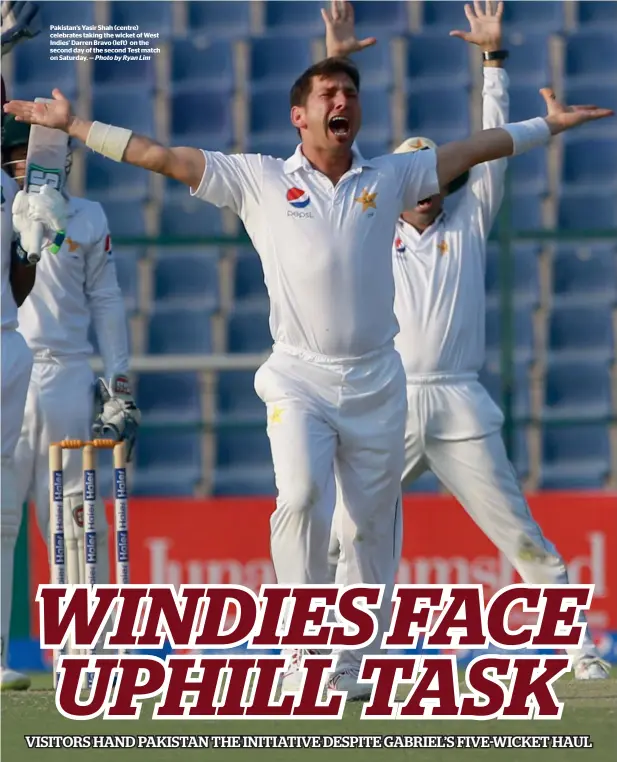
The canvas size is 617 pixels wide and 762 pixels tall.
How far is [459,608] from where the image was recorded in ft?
15.4

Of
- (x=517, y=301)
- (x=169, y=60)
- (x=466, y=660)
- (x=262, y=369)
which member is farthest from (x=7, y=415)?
(x=169, y=60)

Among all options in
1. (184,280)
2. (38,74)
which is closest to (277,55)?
(38,74)

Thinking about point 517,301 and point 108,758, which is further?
point 517,301

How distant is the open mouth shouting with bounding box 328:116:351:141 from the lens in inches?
195

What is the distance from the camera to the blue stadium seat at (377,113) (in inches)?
433

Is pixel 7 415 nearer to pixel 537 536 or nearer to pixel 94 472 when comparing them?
pixel 94 472

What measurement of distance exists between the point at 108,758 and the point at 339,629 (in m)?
0.95

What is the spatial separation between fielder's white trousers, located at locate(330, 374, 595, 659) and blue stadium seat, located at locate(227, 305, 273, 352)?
164 inches

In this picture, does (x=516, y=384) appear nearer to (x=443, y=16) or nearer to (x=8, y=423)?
(x=443, y=16)

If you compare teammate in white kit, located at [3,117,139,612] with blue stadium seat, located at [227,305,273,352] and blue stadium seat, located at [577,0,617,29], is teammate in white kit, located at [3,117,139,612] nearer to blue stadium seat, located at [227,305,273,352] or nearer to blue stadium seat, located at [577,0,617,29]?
blue stadium seat, located at [227,305,273,352]

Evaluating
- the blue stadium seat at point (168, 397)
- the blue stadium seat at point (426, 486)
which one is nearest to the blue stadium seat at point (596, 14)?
the blue stadium seat at point (426, 486)

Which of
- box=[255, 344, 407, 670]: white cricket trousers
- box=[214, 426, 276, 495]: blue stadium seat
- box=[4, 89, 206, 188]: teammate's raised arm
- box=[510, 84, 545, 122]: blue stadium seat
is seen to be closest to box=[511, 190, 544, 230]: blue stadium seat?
box=[510, 84, 545, 122]: blue stadium seat

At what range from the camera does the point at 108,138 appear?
4.95 meters

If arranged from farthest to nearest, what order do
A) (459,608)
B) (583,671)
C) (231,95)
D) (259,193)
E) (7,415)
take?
(231,95), (583,671), (7,415), (259,193), (459,608)
